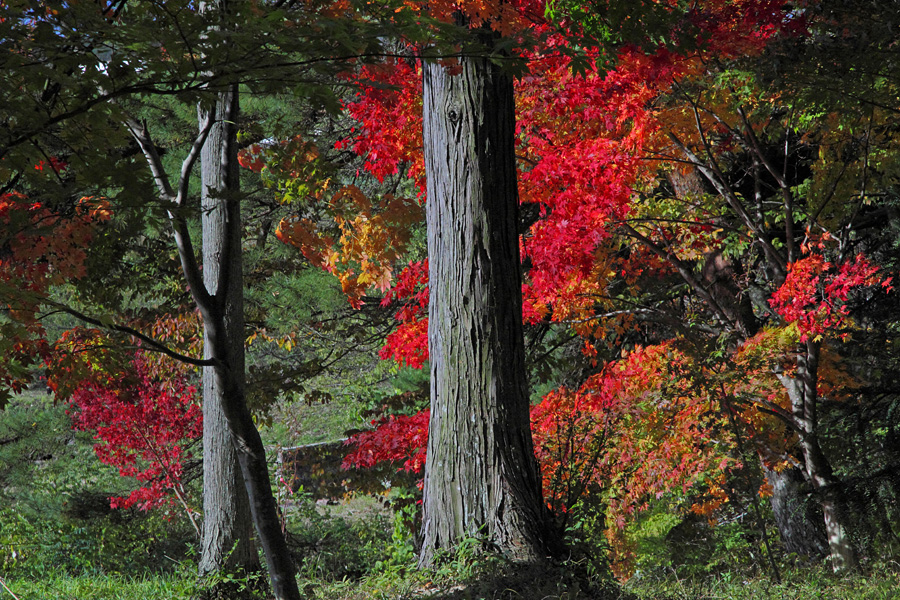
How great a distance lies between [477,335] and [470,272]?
0.33m

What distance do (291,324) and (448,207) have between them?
17.9 ft

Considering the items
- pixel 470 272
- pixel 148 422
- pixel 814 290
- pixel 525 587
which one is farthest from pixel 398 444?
pixel 148 422

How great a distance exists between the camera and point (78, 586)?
19.5ft

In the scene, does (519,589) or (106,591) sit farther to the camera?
(106,591)

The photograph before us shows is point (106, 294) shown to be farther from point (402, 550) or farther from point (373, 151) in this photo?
point (402, 550)

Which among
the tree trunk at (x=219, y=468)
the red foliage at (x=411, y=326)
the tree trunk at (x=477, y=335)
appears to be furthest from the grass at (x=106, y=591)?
the tree trunk at (x=477, y=335)

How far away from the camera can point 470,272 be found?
364 cm

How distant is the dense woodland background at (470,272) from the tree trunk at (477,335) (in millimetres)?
33

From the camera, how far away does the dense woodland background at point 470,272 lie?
2406 millimetres

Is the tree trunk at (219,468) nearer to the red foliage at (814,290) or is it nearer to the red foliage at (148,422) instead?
the red foliage at (148,422)

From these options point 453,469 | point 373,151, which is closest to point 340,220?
point 373,151

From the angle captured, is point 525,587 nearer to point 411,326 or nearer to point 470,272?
point 470,272

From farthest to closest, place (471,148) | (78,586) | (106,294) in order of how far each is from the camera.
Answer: (106,294), (78,586), (471,148)

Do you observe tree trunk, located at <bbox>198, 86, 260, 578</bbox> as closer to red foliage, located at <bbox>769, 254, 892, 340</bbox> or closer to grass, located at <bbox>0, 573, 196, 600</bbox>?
grass, located at <bbox>0, 573, 196, 600</bbox>
